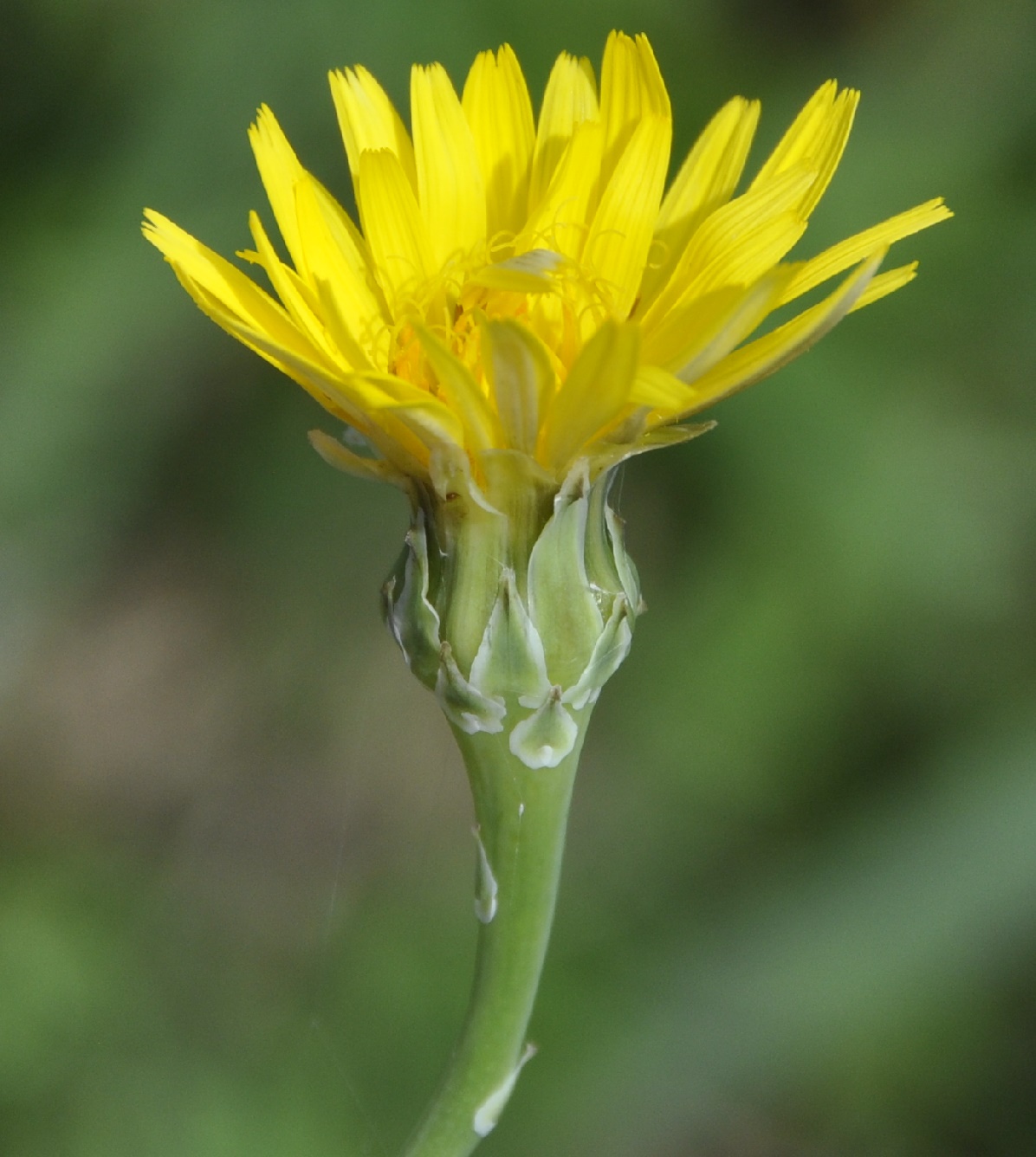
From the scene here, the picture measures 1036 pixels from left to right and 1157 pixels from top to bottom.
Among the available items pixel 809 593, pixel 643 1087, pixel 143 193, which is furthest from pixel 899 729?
pixel 143 193

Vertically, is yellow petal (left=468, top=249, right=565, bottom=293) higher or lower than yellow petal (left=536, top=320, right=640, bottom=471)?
higher

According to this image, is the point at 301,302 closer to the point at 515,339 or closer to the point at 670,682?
the point at 515,339

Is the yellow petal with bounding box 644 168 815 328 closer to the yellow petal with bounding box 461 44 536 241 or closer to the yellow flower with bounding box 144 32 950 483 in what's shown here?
the yellow flower with bounding box 144 32 950 483

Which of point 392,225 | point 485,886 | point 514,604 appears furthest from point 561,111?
point 485,886

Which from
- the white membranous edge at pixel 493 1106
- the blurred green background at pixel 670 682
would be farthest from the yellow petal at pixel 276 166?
the blurred green background at pixel 670 682

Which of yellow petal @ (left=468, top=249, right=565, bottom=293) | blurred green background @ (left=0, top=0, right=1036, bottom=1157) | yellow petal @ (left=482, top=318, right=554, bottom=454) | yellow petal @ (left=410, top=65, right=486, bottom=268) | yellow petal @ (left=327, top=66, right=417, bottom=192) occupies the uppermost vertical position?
yellow petal @ (left=327, top=66, right=417, bottom=192)

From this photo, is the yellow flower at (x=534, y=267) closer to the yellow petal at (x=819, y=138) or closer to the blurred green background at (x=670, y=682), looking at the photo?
the yellow petal at (x=819, y=138)

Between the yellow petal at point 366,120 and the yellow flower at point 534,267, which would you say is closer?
the yellow flower at point 534,267

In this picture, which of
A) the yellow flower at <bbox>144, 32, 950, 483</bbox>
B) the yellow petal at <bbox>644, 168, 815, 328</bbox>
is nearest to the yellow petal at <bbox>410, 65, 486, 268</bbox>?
the yellow flower at <bbox>144, 32, 950, 483</bbox>
